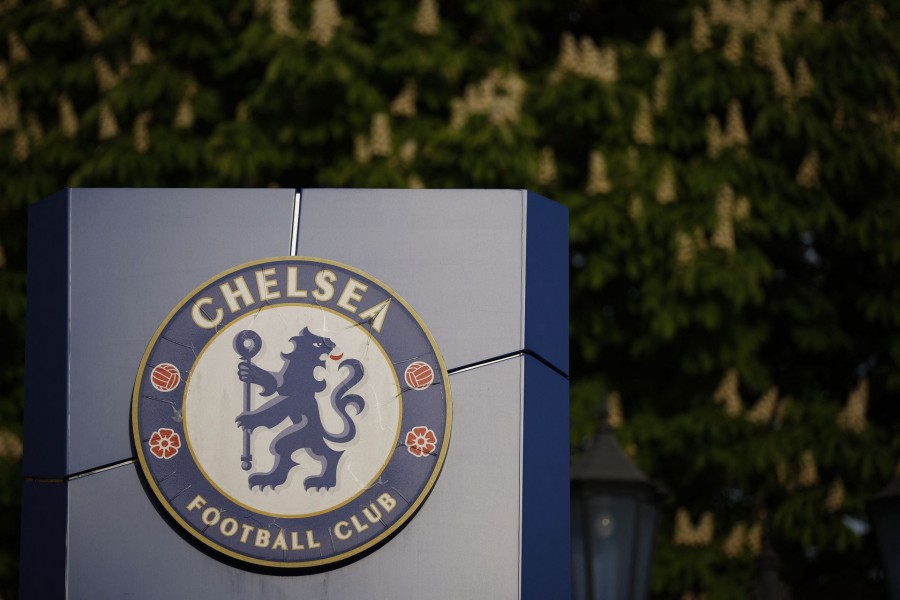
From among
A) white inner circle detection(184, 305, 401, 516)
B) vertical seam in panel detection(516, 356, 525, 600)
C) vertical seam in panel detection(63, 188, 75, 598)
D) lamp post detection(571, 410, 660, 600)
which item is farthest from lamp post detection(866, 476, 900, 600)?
vertical seam in panel detection(63, 188, 75, 598)

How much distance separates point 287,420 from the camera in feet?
24.8

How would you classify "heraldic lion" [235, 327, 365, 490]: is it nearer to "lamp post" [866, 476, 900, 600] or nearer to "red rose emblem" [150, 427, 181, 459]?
"red rose emblem" [150, 427, 181, 459]

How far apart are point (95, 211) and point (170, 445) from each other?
1187 mm

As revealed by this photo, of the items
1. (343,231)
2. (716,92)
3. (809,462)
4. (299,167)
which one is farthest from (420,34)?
(343,231)

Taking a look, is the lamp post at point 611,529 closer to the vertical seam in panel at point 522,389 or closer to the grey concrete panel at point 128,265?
the vertical seam in panel at point 522,389

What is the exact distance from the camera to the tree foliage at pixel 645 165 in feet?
43.9

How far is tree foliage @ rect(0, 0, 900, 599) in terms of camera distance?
13.4 meters

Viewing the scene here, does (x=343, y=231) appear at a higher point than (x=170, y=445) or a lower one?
higher

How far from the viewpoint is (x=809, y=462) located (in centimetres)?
1333

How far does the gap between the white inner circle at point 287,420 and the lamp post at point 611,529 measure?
56.8 inches

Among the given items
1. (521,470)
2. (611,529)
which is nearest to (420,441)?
(521,470)

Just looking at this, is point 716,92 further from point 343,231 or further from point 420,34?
point 343,231

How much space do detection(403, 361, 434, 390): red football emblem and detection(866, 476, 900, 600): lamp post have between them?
2.87 metres

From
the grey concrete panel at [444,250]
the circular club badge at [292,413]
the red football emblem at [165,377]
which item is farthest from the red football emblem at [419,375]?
the red football emblem at [165,377]
